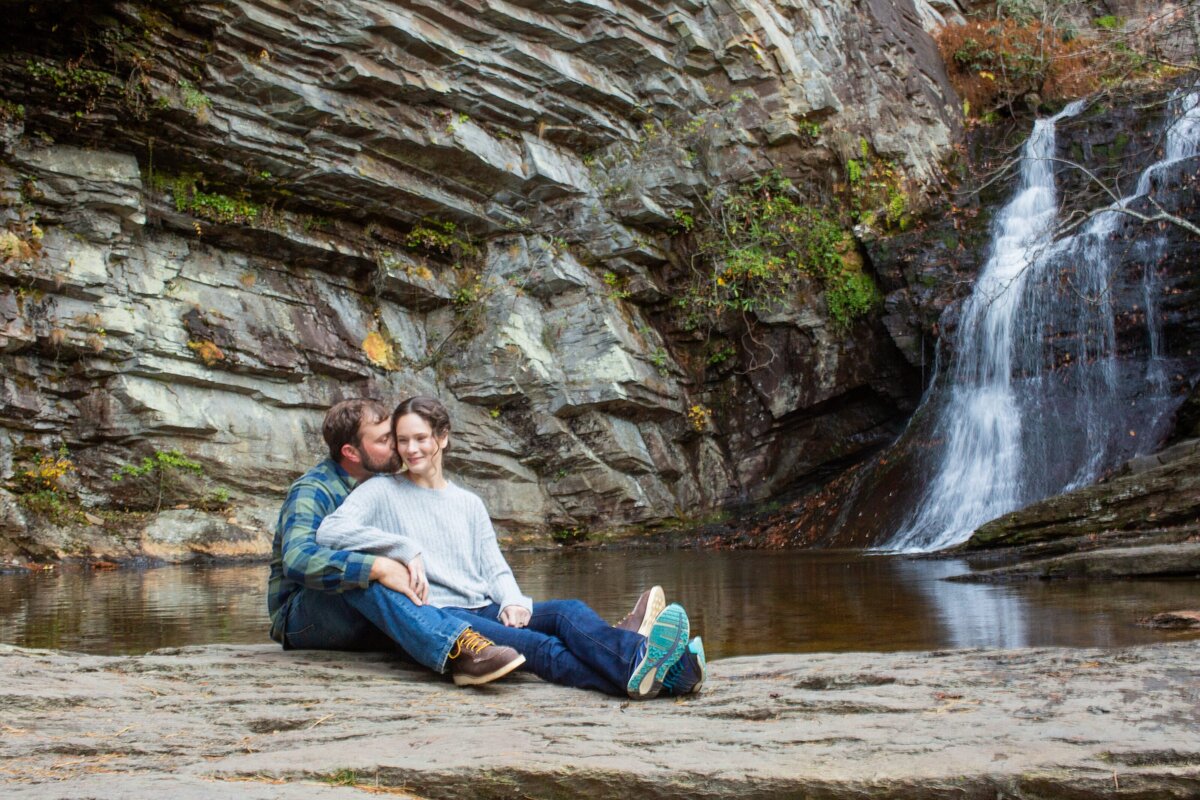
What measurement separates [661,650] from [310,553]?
4.40 feet

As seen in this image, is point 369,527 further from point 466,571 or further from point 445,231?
point 445,231

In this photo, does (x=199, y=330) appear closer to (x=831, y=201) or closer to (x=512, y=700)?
(x=831, y=201)

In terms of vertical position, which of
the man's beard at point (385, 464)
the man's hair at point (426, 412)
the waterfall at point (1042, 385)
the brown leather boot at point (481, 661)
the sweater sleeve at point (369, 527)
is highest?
the waterfall at point (1042, 385)

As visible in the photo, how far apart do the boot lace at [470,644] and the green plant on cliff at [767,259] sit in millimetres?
13447

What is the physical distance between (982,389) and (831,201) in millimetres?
5165

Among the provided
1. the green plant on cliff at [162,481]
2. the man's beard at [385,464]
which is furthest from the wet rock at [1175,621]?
the green plant on cliff at [162,481]

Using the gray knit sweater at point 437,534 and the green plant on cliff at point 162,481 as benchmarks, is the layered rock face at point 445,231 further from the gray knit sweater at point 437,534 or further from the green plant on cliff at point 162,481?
the gray knit sweater at point 437,534

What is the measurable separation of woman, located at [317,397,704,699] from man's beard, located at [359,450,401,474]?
2.3 inches

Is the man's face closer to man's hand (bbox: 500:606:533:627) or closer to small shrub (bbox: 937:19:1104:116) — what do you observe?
man's hand (bbox: 500:606:533:627)

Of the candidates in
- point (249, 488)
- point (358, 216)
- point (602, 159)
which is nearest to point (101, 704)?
point (249, 488)

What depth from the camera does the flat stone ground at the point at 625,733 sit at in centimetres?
191

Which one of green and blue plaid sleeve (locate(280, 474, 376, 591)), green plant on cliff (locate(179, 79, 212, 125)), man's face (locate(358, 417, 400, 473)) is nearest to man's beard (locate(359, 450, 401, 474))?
man's face (locate(358, 417, 400, 473))

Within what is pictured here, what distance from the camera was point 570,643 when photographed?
3398 millimetres

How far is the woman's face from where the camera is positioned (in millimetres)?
3625
